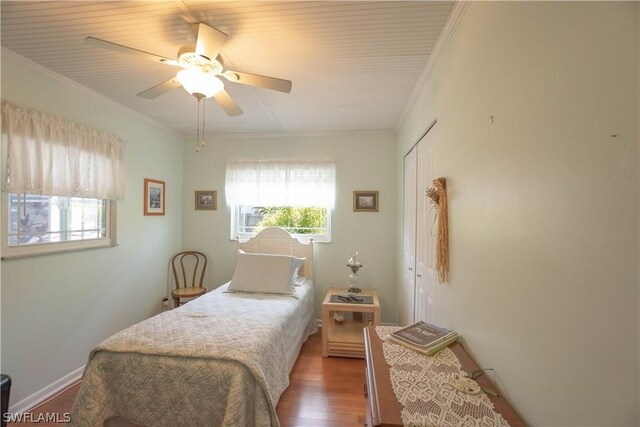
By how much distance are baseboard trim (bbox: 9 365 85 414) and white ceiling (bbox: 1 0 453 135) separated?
2.38 metres

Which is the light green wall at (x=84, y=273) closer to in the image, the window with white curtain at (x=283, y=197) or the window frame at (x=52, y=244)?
the window frame at (x=52, y=244)

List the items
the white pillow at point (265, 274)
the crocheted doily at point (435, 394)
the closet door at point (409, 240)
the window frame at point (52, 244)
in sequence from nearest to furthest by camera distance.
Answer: the crocheted doily at point (435, 394) < the window frame at point (52, 244) < the closet door at point (409, 240) < the white pillow at point (265, 274)

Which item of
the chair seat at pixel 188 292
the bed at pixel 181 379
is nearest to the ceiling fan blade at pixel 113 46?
the bed at pixel 181 379

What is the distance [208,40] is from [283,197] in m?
2.22

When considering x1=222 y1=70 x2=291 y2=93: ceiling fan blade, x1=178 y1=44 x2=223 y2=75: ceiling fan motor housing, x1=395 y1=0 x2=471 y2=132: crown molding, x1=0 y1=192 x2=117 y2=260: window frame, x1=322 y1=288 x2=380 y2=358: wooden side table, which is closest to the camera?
x1=395 y1=0 x2=471 y2=132: crown molding

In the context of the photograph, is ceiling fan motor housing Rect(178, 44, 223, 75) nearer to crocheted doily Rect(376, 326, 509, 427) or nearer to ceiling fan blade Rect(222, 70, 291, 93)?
ceiling fan blade Rect(222, 70, 291, 93)

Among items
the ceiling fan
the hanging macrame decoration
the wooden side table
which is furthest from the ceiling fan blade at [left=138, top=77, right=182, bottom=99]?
the wooden side table

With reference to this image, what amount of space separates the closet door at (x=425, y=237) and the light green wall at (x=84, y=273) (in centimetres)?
282

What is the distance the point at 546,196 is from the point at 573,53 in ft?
1.16

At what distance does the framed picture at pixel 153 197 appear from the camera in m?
3.12

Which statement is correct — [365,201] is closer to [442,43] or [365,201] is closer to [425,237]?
[425,237]

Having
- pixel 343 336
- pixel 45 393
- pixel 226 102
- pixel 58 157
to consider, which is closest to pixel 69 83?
pixel 58 157

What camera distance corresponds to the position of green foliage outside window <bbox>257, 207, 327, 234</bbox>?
360 centimetres

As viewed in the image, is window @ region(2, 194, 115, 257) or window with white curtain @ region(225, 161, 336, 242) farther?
window with white curtain @ region(225, 161, 336, 242)
